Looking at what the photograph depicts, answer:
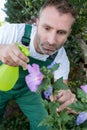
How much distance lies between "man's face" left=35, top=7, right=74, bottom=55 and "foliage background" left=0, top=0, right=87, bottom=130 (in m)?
1.98

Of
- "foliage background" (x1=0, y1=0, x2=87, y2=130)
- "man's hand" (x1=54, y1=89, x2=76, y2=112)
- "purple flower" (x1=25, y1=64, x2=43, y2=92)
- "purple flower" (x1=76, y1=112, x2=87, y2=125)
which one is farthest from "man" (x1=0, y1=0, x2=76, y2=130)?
"foliage background" (x1=0, y1=0, x2=87, y2=130)

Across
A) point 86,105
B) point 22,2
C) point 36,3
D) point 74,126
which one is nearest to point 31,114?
point 74,126

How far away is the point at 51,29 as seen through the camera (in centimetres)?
274

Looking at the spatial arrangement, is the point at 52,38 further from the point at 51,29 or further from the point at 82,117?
the point at 82,117

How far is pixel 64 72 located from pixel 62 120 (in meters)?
1.42

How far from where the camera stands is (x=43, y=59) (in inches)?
121

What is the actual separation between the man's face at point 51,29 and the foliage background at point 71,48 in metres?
1.98

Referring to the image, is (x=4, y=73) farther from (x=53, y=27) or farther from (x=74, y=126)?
(x=74, y=126)

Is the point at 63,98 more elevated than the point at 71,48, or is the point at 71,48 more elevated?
the point at 63,98

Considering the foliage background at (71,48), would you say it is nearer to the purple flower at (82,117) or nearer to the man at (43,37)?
the man at (43,37)

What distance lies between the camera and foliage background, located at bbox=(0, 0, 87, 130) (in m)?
4.69

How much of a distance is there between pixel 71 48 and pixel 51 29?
3111mm

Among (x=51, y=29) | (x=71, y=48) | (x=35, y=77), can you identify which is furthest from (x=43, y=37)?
(x=71, y=48)

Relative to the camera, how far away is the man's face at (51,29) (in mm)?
2697
